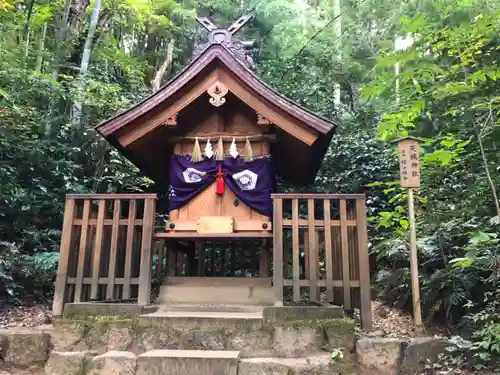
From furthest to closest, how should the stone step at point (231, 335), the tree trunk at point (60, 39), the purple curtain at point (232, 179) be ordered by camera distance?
1. the tree trunk at point (60, 39)
2. the purple curtain at point (232, 179)
3. the stone step at point (231, 335)

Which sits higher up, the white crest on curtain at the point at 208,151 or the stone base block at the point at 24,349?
the white crest on curtain at the point at 208,151

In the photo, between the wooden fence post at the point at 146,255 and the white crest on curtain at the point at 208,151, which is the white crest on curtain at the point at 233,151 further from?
the wooden fence post at the point at 146,255

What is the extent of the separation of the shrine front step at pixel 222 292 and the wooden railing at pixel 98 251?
786 mm

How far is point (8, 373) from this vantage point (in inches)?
169

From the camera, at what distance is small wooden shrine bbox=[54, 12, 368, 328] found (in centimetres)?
509

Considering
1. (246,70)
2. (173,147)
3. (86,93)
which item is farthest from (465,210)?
(86,93)

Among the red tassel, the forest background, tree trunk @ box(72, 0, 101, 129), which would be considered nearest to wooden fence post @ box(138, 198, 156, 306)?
the red tassel

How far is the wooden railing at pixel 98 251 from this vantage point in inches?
197

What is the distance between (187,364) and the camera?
3.79 m

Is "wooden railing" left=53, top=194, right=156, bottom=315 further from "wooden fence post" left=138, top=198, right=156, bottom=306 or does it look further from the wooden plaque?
the wooden plaque

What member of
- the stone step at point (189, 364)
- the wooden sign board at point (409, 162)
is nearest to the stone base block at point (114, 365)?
the stone step at point (189, 364)

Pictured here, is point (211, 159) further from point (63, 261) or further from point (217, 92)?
point (63, 261)

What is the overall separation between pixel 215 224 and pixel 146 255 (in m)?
1.19

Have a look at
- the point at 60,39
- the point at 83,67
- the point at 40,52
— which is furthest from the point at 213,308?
the point at 60,39
